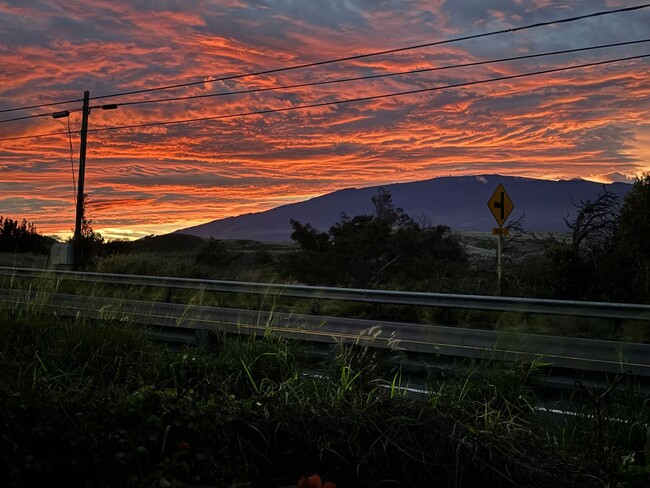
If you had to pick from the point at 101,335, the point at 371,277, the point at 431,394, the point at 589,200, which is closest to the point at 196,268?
the point at 371,277

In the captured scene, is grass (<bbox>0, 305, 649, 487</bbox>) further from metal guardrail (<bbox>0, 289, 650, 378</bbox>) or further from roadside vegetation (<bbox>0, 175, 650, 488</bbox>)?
metal guardrail (<bbox>0, 289, 650, 378</bbox>)

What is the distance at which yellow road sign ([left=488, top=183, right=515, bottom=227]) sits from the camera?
20.7 m

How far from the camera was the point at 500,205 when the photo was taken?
20.7 metres

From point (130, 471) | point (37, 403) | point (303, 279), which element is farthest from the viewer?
point (303, 279)

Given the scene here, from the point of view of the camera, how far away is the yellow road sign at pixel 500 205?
20.7 meters

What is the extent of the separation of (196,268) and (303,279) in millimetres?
4052

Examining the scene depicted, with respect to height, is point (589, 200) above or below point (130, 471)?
above

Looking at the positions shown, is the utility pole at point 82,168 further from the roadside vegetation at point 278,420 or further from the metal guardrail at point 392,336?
the roadside vegetation at point 278,420

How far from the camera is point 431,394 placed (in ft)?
16.3

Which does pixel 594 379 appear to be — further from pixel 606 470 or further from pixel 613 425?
pixel 606 470

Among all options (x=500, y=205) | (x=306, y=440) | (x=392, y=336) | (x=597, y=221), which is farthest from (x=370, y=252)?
(x=306, y=440)

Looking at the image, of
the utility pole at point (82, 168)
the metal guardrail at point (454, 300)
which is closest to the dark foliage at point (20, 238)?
the utility pole at point (82, 168)

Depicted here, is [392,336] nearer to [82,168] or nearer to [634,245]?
[634,245]

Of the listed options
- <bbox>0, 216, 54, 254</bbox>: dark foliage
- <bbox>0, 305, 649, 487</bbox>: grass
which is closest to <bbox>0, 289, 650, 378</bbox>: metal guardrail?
<bbox>0, 305, 649, 487</bbox>: grass
